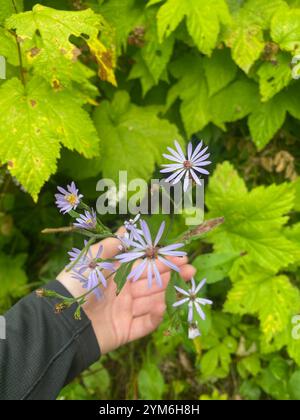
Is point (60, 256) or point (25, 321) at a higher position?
point (60, 256)

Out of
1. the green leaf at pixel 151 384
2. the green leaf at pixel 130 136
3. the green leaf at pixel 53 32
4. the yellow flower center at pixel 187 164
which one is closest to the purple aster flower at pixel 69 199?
the yellow flower center at pixel 187 164

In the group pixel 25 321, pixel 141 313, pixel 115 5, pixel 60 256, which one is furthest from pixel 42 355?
pixel 115 5

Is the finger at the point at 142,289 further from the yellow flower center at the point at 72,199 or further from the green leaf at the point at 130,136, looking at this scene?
the yellow flower center at the point at 72,199

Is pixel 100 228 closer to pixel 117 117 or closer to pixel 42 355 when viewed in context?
pixel 42 355

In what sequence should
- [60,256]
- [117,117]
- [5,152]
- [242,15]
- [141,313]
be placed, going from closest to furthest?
[5,152] → [242,15] → [141,313] → [117,117] → [60,256]

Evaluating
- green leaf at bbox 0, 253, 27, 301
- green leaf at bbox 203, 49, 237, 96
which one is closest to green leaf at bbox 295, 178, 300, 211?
green leaf at bbox 203, 49, 237, 96

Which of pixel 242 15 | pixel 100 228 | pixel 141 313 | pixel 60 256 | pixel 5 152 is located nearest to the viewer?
pixel 100 228

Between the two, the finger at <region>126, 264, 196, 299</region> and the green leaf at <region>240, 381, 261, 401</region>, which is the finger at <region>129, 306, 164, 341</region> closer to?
the finger at <region>126, 264, 196, 299</region>
